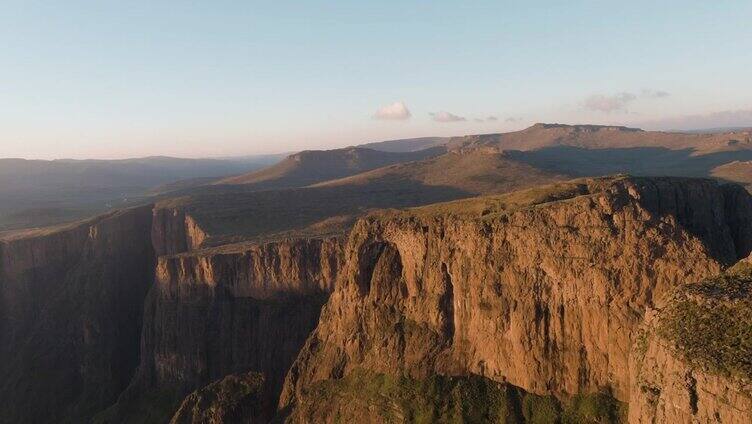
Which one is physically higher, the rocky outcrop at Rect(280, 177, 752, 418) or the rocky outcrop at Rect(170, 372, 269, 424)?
the rocky outcrop at Rect(280, 177, 752, 418)

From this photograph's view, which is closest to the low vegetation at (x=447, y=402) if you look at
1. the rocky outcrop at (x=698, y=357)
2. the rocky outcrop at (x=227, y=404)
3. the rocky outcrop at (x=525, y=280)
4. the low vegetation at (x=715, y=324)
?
the rocky outcrop at (x=525, y=280)

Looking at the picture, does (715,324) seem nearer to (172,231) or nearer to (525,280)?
(525,280)

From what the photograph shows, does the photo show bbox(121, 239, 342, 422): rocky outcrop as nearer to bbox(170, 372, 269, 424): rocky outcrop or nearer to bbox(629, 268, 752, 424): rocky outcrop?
bbox(170, 372, 269, 424): rocky outcrop

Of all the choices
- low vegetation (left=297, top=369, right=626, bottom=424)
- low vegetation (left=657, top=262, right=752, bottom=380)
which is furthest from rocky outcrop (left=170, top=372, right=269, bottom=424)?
low vegetation (left=657, top=262, right=752, bottom=380)

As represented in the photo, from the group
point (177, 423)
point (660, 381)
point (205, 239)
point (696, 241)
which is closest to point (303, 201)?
point (205, 239)

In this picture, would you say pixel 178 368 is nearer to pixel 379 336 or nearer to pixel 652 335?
pixel 379 336
